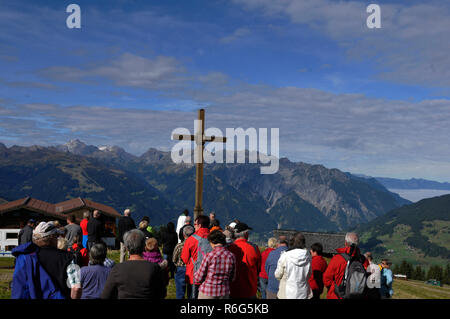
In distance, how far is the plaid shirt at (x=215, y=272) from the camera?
25.8ft

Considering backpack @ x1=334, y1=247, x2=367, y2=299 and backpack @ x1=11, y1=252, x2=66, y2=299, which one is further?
backpack @ x1=334, y1=247, x2=367, y2=299

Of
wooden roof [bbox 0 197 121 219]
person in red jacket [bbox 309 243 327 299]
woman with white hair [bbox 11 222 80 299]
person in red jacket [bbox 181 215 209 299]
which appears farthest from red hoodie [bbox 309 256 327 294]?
wooden roof [bbox 0 197 121 219]

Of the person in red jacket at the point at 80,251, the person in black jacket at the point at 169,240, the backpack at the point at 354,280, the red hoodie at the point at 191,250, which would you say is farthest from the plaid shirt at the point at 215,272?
the person in black jacket at the point at 169,240

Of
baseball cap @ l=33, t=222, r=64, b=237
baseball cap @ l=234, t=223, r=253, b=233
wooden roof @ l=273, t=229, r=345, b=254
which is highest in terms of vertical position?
baseball cap @ l=33, t=222, r=64, b=237

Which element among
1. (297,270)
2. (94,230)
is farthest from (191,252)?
(94,230)

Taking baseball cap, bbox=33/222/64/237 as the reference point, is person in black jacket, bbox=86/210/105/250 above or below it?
below

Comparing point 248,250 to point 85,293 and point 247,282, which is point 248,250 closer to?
point 247,282

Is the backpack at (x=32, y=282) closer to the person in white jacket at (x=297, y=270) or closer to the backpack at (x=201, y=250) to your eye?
the backpack at (x=201, y=250)

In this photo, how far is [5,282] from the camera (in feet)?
51.7

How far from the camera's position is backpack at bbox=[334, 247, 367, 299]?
25.2ft

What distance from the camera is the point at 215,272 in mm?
7871

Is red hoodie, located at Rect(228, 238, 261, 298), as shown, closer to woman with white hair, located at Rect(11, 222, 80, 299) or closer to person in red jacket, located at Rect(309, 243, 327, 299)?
person in red jacket, located at Rect(309, 243, 327, 299)
